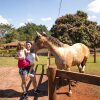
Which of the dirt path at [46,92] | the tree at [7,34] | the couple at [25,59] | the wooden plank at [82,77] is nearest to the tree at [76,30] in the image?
the dirt path at [46,92]

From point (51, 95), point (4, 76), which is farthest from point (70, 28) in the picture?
point (51, 95)

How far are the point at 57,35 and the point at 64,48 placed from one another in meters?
28.3

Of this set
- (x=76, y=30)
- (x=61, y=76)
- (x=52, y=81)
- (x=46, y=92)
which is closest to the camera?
(x=61, y=76)

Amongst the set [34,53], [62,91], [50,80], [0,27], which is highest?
[0,27]

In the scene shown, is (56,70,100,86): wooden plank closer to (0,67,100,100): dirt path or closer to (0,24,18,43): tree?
(0,67,100,100): dirt path

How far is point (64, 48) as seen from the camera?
9.17 m

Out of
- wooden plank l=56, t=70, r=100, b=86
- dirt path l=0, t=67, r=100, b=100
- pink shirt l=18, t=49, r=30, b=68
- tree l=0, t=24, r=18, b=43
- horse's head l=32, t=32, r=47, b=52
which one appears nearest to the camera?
wooden plank l=56, t=70, r=100, b=86

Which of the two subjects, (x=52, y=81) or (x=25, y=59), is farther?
(x=25, y=59)

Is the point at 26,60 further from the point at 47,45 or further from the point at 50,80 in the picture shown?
the point at 50,80

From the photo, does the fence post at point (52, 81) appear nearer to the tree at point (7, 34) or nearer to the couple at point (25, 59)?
the couple at point (25, 59)

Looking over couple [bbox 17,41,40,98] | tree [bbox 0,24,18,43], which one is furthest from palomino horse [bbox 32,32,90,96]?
tree [bbox 0,24,18,43]

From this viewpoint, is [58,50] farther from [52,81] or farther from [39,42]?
[52,81]

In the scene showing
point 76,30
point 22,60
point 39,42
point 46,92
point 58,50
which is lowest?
point 46,92

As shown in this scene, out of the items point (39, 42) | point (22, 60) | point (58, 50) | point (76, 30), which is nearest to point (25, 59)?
point (22, 60)
